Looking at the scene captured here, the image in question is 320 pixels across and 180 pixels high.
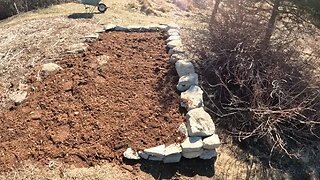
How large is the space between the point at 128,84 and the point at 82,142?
1164 mm

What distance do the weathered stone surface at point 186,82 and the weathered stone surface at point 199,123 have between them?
492 millimetres

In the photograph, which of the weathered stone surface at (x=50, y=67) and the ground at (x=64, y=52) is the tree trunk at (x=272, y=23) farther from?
the weathered stone surface at (x=50, y=67)

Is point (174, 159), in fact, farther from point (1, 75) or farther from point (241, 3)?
point (241, 3)

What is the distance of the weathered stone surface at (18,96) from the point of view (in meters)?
4.36

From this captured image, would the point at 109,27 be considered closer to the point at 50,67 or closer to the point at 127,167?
the point at 50,67

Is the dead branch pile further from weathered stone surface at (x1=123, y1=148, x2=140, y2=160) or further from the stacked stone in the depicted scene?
weathered stone surface at (x1=123, y1=148, x2=140, y2=160)

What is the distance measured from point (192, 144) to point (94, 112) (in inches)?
47.2

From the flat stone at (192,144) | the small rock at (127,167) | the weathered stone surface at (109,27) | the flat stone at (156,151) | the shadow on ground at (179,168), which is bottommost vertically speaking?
the shadow on ground at (179,168)

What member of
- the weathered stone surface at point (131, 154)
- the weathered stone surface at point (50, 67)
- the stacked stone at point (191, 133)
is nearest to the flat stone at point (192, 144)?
the stacked stone at point (191, 133)

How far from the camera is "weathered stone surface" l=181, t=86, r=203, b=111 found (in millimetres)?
4426

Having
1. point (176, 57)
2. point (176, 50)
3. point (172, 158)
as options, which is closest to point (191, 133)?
point (172, 158)

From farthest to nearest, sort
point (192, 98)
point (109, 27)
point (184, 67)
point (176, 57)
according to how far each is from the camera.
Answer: point (109, 27)
point (176, 57)
point (184, 67)
point (192, 98)

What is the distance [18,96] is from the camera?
→ 14.5 feet

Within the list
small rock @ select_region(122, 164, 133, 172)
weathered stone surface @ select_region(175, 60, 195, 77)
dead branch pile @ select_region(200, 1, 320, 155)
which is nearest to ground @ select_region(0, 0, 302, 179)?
small rock @ select_region(122, 164, 133, 172)
